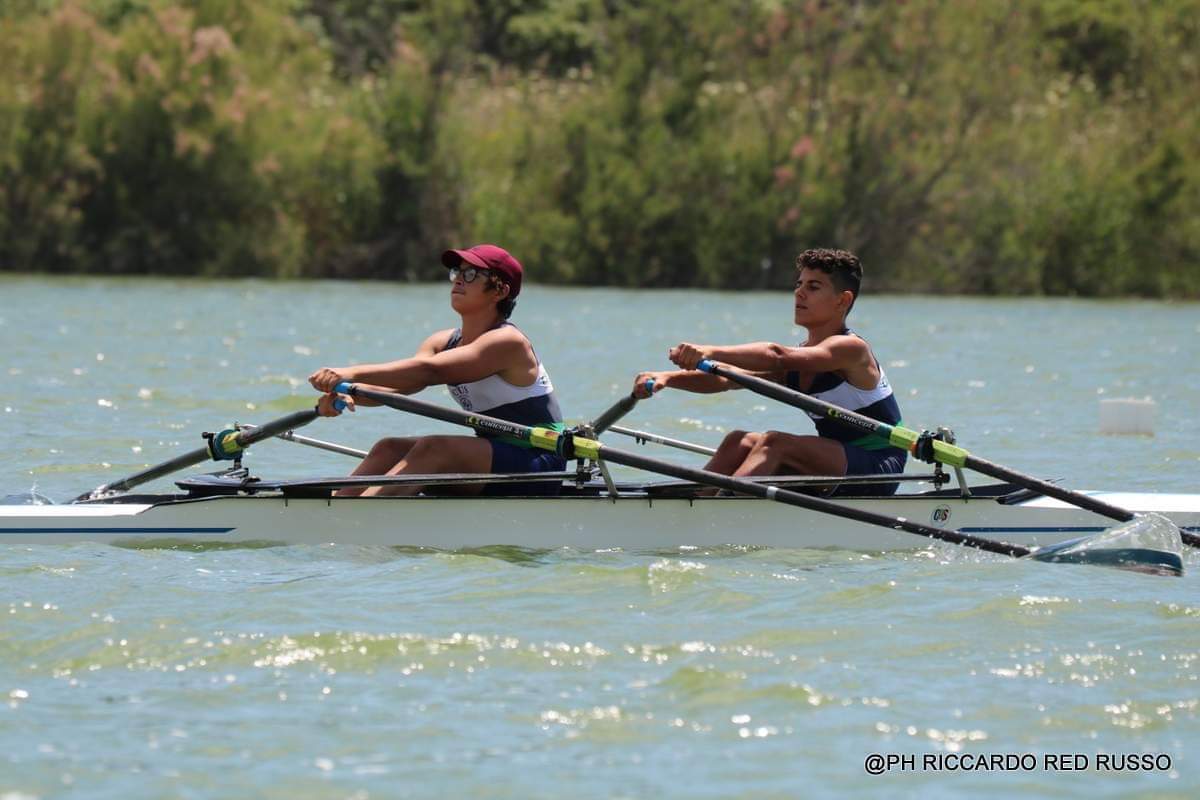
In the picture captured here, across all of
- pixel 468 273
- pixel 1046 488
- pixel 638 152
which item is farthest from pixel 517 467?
pixel 638 152

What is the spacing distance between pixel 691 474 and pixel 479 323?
3.98 feet

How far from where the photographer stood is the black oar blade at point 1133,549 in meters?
8.74

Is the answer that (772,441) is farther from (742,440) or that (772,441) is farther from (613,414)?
(613,414)

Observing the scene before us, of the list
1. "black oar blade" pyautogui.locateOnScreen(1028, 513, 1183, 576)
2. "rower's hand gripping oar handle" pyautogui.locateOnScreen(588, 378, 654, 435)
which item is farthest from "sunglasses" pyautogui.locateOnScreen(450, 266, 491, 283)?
"black oar blade" pyautogui.locateOnScreen(1028, 513, 1183, 576)

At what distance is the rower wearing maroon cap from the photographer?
8.71 meters

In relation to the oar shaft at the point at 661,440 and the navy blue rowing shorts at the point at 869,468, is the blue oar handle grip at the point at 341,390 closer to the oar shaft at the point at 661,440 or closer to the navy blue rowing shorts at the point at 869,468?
the oar shaft at the point at 661,440

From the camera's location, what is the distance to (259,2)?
35.2 metres

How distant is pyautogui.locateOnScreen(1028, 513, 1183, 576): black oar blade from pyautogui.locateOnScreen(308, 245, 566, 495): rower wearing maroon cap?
7.93 ft

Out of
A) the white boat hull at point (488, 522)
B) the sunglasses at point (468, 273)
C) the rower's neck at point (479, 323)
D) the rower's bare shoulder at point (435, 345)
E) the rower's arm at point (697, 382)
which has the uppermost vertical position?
the sunglasses at point (468, 273)

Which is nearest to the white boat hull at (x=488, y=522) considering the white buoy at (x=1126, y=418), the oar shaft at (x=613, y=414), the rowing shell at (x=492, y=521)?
the rowing shell at (x=492, y=521)

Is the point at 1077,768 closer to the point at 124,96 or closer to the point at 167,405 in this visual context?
the point at 167,405

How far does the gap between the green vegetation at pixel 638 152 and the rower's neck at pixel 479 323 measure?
2641cm

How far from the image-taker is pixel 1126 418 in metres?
14.8

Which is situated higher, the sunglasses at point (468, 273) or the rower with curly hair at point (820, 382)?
the sunglasses at point (468, 273)
